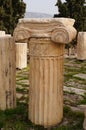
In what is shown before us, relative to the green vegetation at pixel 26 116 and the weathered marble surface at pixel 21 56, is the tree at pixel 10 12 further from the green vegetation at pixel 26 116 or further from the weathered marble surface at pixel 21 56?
the green vegetation at pixel 26 116

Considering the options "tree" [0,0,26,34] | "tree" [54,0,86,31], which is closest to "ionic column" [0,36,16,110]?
"tree" [0,0,26,34]

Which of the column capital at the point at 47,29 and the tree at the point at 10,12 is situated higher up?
the column capital at the point at 47,29

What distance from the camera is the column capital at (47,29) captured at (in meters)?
4.84

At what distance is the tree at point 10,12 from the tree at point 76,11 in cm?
321

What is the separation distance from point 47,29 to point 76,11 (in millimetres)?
14781

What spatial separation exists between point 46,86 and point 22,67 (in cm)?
592

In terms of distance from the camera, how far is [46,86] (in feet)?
17.1

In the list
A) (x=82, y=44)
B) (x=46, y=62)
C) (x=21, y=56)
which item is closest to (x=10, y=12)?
(x=82, y=44)

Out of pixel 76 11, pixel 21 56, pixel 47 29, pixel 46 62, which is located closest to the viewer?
pixel 47 29

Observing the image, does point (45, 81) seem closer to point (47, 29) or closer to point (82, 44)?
point (47, 29)

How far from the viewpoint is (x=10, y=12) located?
55.5ft

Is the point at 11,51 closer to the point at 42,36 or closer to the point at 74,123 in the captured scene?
the point at 42,36

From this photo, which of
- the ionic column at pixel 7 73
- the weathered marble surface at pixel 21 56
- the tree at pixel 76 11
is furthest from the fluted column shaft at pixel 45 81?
the tree at pixel 76 11

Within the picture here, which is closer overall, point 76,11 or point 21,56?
point 21,56
